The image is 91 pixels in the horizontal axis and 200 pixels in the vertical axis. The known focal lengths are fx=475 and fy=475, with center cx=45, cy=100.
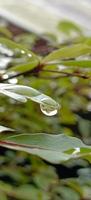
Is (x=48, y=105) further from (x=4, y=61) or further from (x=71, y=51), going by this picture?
(x=4, y=61)

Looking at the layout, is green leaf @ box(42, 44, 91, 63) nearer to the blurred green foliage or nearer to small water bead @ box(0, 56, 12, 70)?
the blurred green foliage

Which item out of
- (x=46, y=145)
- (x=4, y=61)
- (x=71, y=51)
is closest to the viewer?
(x=46, y=145)

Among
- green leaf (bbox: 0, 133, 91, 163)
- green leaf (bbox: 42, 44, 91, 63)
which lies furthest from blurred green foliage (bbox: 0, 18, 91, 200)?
green leaf (bbox: 0, 133, 91, 163)

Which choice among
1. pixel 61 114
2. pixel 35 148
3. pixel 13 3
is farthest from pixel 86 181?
pixel 13 3

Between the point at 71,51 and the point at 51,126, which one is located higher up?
the point at 71,51

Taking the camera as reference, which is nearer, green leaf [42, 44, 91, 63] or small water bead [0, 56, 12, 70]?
green leaf [42, 44, 91, 63]

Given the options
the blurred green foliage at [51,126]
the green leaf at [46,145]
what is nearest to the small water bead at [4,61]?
the blurred green foliage at [51,126]

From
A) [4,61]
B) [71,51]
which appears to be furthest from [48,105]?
[4,61]

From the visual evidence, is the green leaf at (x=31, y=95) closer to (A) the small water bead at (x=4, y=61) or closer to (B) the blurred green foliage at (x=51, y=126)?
(B) the blurred green foliage at (x=51, y=126)
